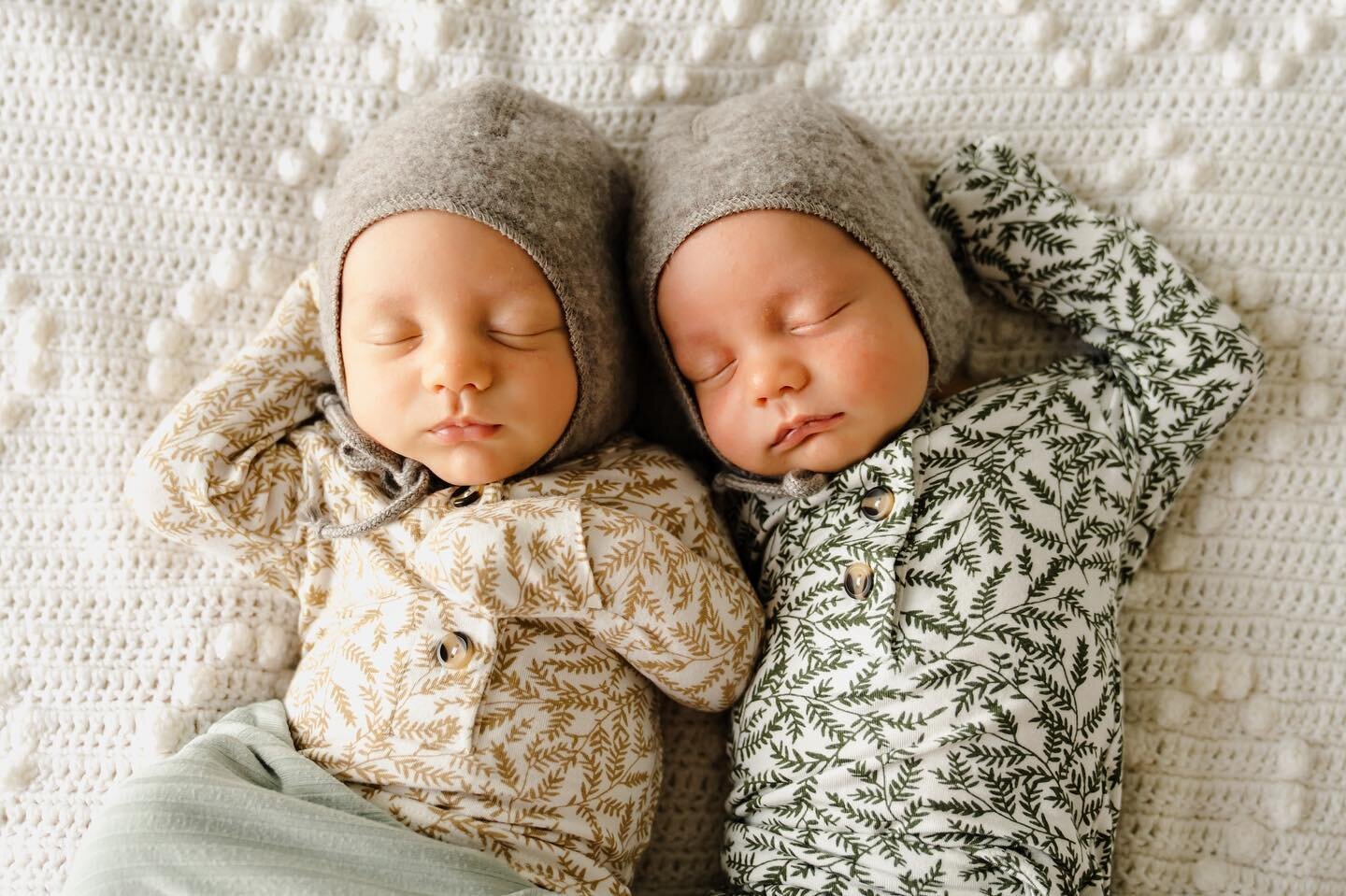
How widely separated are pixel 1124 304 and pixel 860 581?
1.68 feet

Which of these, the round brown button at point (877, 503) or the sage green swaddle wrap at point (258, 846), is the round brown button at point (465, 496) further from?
the round brown button at point (877, 503)

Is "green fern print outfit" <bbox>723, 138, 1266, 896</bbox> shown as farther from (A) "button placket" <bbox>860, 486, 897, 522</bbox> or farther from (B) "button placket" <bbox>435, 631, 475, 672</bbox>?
(B) "button placket" <bbox>435, 631, 475, 672</bbox>

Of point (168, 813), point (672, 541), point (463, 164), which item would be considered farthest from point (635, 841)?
point (463, 164)

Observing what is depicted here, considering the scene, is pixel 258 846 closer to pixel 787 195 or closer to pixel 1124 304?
pixel 787 195

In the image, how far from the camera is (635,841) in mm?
1300

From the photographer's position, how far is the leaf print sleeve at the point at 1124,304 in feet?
4.39

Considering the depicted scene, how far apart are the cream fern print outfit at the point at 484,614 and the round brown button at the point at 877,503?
18 centimetres

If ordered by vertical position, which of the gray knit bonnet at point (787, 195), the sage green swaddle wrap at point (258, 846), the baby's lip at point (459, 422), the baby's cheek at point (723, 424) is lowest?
the sage green swaddle wrap at point (258, 846)

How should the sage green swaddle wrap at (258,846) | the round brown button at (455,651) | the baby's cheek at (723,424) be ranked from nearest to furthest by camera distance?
the sage green swaddle wrap at (258,846) → the round brown button at (455,651) → the baby's cheek at (723,424)

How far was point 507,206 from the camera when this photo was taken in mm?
1228

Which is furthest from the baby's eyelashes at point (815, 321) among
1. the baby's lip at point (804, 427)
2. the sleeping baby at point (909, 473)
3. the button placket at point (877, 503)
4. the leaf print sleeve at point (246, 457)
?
the leaf print sleeve at point (246, 457)

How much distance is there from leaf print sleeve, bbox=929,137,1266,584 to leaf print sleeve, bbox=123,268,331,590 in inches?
34.9

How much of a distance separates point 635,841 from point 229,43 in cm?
122

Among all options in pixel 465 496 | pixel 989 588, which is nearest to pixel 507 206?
pixel 465 496
